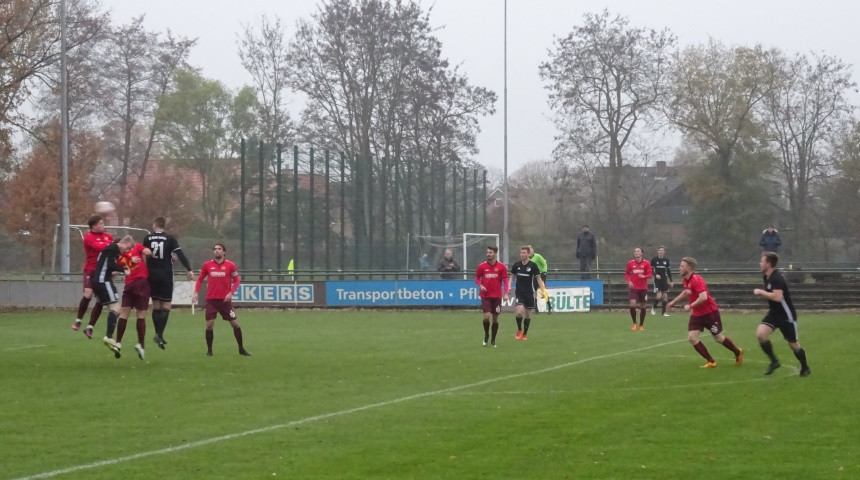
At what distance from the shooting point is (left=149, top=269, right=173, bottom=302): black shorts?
1834cm

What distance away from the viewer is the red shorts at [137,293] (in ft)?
57.2

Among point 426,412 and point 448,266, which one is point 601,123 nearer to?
point 448,266

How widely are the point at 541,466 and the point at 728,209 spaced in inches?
1959

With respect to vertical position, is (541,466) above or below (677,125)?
below

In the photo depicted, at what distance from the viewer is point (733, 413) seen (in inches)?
474

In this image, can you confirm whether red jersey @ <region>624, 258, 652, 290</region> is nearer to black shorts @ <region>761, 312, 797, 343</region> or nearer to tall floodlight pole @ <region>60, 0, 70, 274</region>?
black shorts @ <region>761, 312, 797, 343</region>

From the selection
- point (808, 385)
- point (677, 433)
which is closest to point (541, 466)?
point (677, 433)

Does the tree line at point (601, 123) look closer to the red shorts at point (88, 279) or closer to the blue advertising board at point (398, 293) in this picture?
the blue advertising board at point (398, 293)

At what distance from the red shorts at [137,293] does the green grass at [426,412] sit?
91 centimetres

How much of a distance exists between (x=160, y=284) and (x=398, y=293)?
21.9 metres

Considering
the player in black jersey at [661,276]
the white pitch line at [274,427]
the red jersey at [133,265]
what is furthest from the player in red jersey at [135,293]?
the player in black jersey at [661,276]

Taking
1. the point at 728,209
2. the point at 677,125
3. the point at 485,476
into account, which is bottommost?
the point at 485,476

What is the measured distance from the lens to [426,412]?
12.2 m

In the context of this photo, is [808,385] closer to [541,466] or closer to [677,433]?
[677,433]
